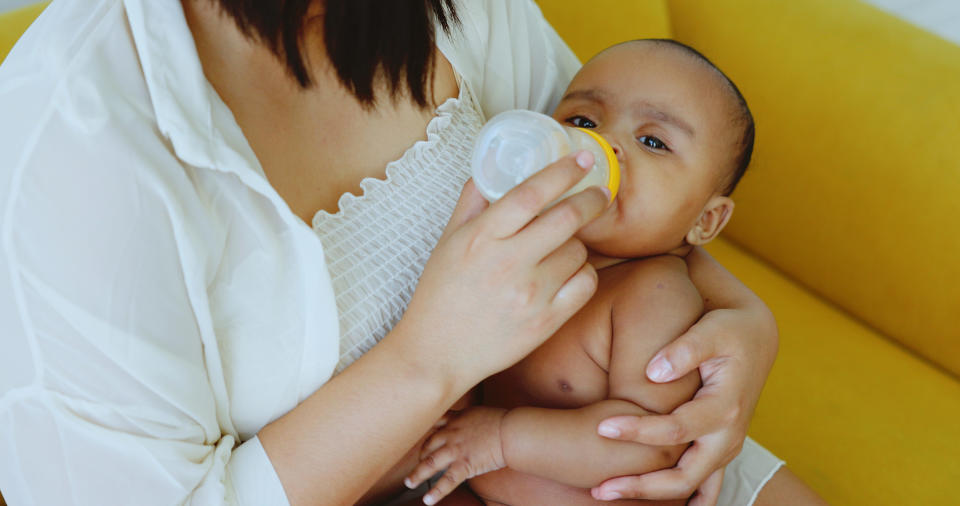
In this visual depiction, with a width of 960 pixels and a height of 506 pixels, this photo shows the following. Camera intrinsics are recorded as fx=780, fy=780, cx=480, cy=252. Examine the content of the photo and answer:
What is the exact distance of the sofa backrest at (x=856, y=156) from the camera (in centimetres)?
144

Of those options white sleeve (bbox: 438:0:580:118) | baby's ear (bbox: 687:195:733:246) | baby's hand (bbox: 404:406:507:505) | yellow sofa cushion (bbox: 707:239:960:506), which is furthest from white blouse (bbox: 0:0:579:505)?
yellow sofa cushion (bbox: 707:239:960:506)

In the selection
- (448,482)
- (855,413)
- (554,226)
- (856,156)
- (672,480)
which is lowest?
(448,482)

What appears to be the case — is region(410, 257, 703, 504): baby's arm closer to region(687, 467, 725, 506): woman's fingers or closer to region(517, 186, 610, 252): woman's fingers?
region(687, 467, 725, 506): woman's fingers

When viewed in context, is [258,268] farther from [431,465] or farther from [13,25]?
[13,25]

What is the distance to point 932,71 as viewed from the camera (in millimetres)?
1485

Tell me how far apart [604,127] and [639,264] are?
0.19 m

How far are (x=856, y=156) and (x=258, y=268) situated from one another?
1.21 m

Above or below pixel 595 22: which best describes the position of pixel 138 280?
below

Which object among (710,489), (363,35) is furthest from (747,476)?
(363,35)

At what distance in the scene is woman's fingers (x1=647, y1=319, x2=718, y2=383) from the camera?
895 millimetres

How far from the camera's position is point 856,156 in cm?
150

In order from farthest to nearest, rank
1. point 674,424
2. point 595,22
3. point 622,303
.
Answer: point 595,22 → point 622,303 → point 674,424

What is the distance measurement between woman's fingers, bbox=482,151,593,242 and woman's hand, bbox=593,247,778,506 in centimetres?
28

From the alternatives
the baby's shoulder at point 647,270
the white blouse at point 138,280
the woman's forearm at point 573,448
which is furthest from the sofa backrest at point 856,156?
the white blouse at point 138,280
